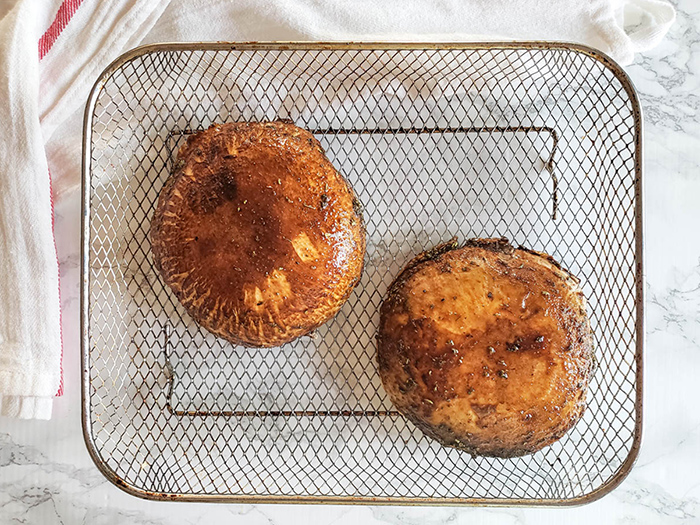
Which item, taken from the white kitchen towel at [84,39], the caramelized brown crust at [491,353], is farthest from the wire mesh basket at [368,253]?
the caramelized brown crust at [491,353]

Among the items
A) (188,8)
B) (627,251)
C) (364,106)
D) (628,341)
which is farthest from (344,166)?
(628,341)

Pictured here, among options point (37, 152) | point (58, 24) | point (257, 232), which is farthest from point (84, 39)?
point (257, 232)

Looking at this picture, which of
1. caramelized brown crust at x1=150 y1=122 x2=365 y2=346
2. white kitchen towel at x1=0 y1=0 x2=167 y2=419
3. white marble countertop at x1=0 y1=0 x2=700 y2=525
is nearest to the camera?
caramelized brown crust at x1=150 y1=122 x2=365 y2=346

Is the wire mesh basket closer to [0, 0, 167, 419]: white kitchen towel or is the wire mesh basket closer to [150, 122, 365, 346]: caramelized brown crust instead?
[0, 0, 167, 419]: white kitchen towel

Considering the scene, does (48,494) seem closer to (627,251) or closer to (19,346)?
(19,346)

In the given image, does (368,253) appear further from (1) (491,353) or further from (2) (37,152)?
(2) (37,152)

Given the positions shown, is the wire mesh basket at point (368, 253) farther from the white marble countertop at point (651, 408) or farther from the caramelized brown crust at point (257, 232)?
the caramelized brown crust at point (257, 232)

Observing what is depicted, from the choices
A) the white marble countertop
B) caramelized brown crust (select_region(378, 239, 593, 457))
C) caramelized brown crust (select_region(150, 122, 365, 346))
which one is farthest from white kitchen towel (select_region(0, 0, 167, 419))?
caramelized brown crust (select_region(378, 239, 593, 457))
